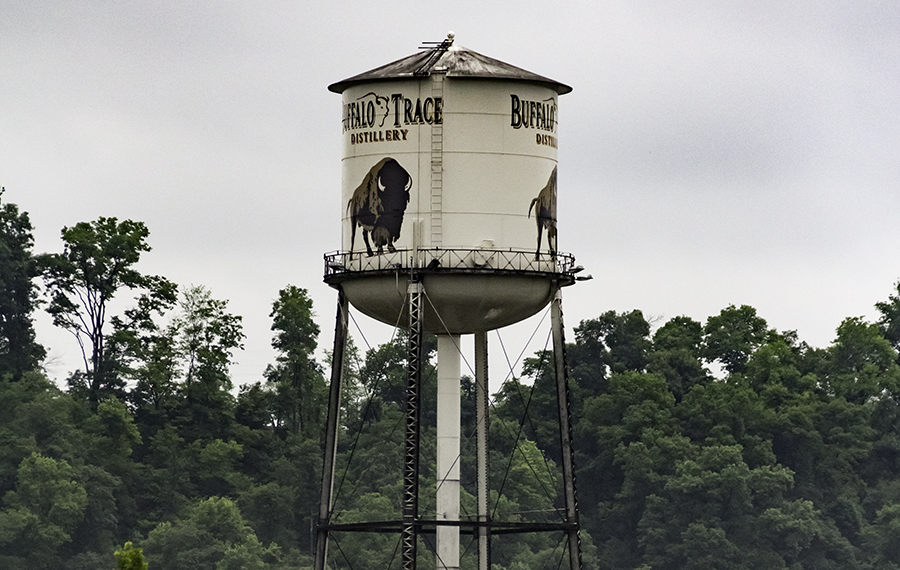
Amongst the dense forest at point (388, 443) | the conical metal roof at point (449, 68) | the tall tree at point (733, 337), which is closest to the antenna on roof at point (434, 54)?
the conical metal roof at point (449, 68)

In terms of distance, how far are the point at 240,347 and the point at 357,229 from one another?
45671mm

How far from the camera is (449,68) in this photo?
51.2 meters

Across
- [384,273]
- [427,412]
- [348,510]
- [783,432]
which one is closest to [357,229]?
[384,273]

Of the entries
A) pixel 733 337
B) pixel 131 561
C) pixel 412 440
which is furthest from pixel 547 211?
pixel 733 337

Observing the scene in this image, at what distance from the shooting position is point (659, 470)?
10244cm

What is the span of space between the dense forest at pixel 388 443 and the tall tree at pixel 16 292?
0.31 ft

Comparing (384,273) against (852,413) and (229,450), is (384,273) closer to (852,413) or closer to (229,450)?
(229,450)

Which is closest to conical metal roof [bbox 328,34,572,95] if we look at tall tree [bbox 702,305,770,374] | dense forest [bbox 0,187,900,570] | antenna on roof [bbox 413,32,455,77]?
antenna on roof [bbox 413,32,455,77]

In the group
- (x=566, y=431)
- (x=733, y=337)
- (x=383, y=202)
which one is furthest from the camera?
(x=733, y=337)

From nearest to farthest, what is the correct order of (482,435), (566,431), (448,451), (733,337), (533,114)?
(533,114)
(448,451)
(566,431)
(482,435)
(733,337)

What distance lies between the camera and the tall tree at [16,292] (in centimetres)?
9400

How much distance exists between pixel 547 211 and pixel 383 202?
3.95 meters

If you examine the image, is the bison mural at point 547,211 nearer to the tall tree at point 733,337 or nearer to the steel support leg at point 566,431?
the steel support leg at point 566,431

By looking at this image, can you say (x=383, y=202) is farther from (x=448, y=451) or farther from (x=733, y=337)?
(x=733, y=337)
